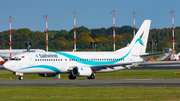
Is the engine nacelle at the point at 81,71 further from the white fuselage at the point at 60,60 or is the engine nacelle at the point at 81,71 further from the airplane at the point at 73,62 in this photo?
the white fuselage at the point at 60,60

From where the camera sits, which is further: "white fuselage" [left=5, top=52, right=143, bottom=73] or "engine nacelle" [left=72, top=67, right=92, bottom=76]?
"engine nacelle" [left=72, top=67, right=92, bottom=76]

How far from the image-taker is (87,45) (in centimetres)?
18075

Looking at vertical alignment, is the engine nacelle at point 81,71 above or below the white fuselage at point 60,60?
below

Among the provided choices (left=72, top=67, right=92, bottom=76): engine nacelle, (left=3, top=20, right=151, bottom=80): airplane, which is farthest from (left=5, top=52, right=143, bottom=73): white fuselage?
(left=72, top=67, right=92, bottom=76): engine nacelle

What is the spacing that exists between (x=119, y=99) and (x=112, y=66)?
23709 millimetres

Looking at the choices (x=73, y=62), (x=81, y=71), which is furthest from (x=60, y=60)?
(x=81, y=71)

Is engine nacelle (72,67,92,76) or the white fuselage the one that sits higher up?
the white fuselage

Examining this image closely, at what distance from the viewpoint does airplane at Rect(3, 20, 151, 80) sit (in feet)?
143

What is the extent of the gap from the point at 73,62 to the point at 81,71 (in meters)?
2.75

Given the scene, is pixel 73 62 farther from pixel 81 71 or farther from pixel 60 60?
pixel 81 71

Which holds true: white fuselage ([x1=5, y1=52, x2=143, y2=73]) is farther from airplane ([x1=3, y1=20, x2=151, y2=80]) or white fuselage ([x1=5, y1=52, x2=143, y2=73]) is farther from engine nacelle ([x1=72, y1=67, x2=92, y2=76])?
engine nacelle ([x1=72, y1=67, x2=92, y2=76])

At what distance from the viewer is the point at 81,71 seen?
4462 centimetres

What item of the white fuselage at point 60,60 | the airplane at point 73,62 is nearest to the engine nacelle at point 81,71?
the airplane at point 73,62

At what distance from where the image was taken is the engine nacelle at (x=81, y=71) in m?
44.5
